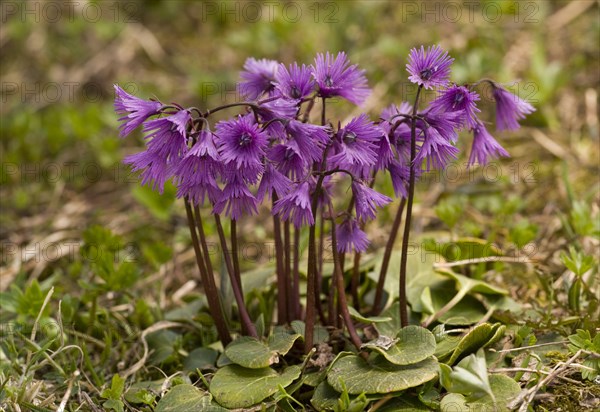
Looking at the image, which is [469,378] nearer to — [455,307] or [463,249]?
[455,307]

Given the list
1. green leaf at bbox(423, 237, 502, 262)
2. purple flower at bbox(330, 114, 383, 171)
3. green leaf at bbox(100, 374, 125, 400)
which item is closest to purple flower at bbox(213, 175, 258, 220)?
purple flower at bbox(330, 114, 383, 171)

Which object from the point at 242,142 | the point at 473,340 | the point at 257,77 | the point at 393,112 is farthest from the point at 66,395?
the point at 393,112

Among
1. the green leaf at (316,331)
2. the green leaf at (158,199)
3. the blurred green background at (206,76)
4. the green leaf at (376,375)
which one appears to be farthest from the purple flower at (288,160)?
the green leaf at (158,199)

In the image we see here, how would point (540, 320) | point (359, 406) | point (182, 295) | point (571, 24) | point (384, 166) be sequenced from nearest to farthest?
point (359, 406), point (384, 166), point (540, 320), point (182, 295), point (571, 24)

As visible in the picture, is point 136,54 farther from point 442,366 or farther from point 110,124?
point 442,366

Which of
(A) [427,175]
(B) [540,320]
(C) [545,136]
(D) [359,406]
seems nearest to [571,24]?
(C) [545,136]

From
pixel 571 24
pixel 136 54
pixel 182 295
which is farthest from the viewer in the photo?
pixel 136 54

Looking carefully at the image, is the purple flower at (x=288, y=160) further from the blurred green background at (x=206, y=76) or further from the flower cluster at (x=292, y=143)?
the blurred green background at (x=206, y=76)
